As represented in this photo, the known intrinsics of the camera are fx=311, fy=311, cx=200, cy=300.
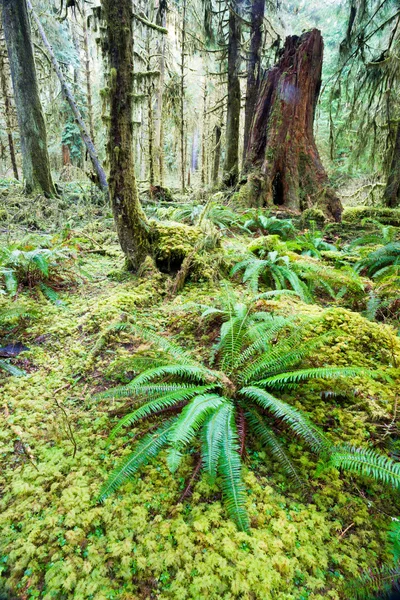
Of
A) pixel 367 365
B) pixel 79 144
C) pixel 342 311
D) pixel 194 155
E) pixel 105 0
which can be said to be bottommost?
pixel 367 365

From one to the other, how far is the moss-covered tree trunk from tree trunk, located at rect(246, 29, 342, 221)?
3.90m

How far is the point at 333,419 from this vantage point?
1.75m

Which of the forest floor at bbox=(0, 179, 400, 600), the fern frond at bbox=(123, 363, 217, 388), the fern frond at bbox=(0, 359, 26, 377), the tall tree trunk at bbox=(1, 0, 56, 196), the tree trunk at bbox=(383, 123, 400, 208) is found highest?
the tall tree trunk at bbox=(1, 0, 56, 196)

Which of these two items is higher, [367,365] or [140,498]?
[367,365]

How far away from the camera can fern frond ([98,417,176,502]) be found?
1.33 metres

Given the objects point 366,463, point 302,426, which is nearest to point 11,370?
point 302,426

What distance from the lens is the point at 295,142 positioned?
6633 mm

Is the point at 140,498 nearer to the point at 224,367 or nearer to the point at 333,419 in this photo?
the point at 224,367

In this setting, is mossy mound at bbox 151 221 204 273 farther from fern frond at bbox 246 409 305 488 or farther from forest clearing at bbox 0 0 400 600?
fern frond at bbox 246 409 305 488

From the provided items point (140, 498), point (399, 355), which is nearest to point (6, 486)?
point (140, 498)

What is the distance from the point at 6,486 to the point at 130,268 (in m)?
2.76

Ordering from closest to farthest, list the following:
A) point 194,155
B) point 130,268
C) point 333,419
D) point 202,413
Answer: point 202,413 → point 333,419 → point 130,268 → point 194,155

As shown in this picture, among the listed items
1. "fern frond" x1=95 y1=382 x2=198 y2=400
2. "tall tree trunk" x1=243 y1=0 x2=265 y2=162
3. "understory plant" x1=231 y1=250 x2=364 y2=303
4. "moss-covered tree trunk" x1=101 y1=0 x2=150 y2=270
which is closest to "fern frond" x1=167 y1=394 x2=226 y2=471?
"fern frond" x1=95 y1=382 x2=198 y2=400

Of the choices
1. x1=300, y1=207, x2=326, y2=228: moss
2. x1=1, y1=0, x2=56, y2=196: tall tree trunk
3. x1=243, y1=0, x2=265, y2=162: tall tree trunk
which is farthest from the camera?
x1=243, y1=0, x2=265, y2=162: tall tree trunk
